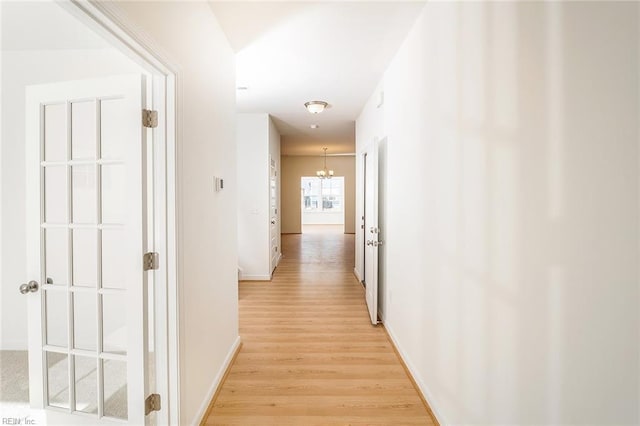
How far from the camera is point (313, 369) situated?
8.32 feet

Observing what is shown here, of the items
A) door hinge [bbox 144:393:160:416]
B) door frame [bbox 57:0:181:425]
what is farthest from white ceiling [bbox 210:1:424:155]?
door hinge [bbox 144:393:160:416]

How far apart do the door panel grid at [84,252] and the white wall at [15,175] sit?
4.13ft

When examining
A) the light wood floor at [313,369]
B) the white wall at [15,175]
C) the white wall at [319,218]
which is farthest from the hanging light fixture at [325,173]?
the white wall at [15,175]

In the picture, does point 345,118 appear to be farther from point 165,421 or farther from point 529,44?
point 165,421

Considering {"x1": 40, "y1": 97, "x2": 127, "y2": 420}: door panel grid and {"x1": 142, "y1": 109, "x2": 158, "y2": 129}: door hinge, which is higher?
{"x1": 142, "y1": 109, "x2": 158, "y2": 129}: door hinge

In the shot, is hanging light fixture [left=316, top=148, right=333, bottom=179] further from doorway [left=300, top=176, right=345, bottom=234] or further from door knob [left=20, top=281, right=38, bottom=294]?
door knob [left=20, top=281, right=38, bottom=294]

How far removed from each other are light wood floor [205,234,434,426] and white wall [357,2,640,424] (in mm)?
435

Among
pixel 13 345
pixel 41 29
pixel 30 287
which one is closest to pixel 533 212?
pixel 30 287

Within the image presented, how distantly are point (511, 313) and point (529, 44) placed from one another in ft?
3.37

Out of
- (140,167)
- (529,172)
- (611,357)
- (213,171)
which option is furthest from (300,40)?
(611,357)

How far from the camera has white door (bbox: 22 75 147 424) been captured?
1583 millimetres

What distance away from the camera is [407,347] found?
2570 mm

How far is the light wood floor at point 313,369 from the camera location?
202cm

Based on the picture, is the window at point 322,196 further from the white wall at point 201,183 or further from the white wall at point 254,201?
the white wall at point 201,183
